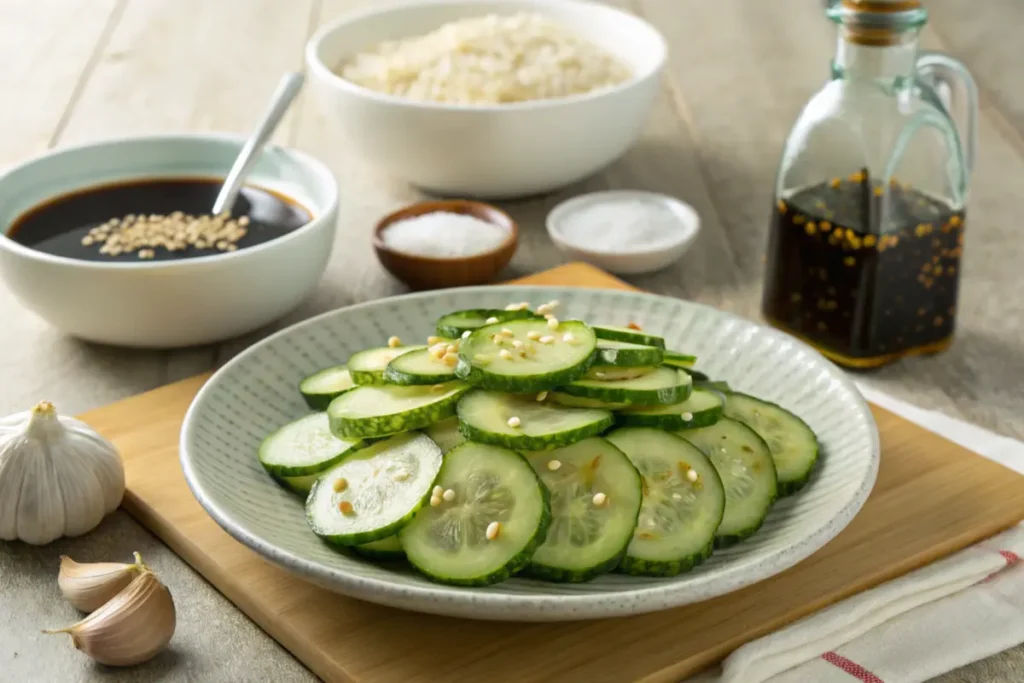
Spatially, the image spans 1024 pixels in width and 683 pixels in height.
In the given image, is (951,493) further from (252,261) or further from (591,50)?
(591,50)

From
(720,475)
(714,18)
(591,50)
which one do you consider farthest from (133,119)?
(720,475)

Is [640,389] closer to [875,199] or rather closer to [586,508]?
[586,508]

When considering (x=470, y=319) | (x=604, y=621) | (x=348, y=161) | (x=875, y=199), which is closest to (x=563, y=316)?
(x=470, y=319)

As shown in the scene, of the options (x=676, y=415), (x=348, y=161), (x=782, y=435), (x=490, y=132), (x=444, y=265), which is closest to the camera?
(x=676, y=415)

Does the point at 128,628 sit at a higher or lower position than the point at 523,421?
lower

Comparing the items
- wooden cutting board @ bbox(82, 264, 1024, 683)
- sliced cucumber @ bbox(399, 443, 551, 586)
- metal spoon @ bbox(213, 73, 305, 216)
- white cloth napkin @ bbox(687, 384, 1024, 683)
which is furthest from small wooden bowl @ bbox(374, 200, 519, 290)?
white cloth napkin @ bbox(687, 384, 1024, 683)

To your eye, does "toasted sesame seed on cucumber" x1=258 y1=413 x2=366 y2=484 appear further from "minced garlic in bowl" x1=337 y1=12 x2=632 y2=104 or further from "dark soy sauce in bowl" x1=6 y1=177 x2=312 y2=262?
"minced garlic in bowl" x1=337 y1=12 x2=632 y2=104
